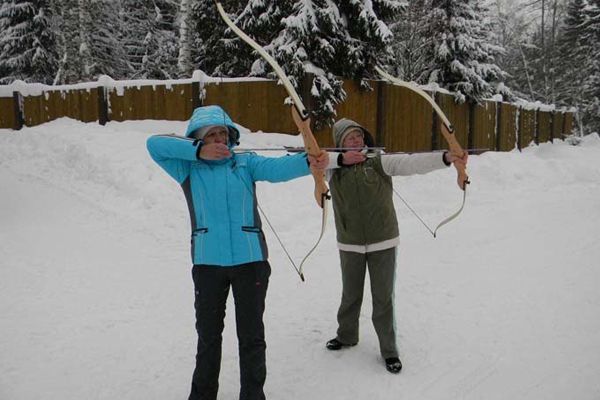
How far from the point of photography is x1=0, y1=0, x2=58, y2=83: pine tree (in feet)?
68.9

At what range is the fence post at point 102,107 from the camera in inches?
407

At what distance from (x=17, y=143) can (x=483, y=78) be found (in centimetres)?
1406

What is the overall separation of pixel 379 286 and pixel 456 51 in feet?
46.4

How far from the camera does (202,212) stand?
9.39 feet

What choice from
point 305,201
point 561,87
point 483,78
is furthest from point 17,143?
point 561,87

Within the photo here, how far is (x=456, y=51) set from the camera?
52.1ft

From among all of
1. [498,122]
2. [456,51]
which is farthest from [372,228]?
[498,122]

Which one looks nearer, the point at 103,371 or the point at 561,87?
the point at 103,371

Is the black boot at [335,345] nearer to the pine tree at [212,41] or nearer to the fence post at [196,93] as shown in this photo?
the fence post at [196,93]

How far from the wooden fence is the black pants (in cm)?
769

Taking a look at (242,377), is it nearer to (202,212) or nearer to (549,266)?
(202,212)

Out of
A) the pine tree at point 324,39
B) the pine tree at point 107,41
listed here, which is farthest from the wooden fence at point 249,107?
the pine tree at point 107,41

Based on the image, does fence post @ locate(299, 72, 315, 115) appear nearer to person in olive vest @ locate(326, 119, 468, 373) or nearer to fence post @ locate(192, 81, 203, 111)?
fence post @ locate(192, 81, 203, 111)

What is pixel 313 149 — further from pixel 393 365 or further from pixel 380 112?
pixel 380 112
